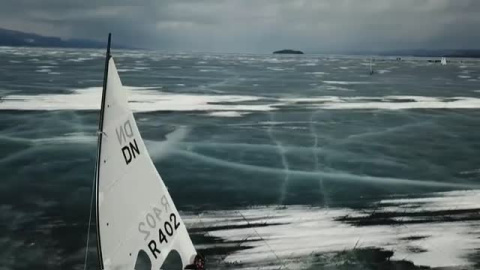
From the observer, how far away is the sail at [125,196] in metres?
4.29

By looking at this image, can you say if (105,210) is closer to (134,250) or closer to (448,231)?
(134,250)

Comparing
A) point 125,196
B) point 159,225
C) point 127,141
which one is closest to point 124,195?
point 125,196

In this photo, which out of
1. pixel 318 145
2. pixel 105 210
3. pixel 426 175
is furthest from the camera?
pixel 318 145

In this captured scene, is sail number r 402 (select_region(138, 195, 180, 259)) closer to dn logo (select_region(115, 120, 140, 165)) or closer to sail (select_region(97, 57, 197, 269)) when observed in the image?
sail (select_region(97, 57, 197, 269))

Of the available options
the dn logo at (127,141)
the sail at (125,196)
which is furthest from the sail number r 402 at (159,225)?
the dn logo at (127,141)

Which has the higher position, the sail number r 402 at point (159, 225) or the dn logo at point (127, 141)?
the dn logo at point (127, 141)

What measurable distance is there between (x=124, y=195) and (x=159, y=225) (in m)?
0.72

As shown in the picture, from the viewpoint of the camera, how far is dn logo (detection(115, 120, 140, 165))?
4.52 metres

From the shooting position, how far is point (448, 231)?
848cm

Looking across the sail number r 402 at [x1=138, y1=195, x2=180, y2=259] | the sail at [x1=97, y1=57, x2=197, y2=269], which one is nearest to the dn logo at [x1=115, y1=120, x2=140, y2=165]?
the sail at [x1=97, y1=57, x2=197, y2=269]

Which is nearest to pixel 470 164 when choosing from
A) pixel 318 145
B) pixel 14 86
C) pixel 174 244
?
pixel 318 145

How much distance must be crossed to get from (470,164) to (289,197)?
18.9 ft

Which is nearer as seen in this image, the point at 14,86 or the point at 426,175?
the point at 426,175

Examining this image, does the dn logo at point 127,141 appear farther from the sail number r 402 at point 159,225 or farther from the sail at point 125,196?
the sail number r 402 at point 159,225
